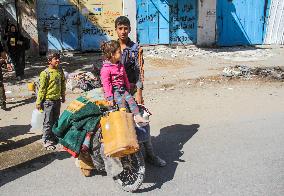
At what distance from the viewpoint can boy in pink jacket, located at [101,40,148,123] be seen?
523cm

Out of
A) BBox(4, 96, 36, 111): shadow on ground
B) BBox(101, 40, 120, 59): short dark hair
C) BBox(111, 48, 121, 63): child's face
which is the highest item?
BBox(101, 40, 120, 59): short dark hair

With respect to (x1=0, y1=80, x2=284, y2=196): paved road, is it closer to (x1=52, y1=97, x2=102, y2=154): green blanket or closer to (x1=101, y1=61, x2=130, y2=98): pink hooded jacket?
(x1=52, y1=97, x2=102, y2=154): green blanket

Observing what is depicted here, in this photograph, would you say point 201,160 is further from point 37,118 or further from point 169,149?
point 37,118

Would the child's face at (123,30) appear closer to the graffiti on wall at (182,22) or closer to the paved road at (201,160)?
the paved road at (201,160)

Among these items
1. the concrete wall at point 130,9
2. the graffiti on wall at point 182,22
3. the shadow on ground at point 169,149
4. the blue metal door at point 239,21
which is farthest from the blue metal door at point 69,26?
the shadow on ground at point 169,149

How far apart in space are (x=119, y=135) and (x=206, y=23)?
1393cm

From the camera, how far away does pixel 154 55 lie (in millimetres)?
16109

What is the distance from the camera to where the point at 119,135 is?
15.3ft

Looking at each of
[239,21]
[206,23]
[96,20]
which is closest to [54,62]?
[96,20]

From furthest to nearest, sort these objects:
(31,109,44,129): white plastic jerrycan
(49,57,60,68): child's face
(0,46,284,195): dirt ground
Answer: (0,46,284,195): dirt ground → (31,109,44,129): white plastic jerrycan → (49,57,60,68): child's face

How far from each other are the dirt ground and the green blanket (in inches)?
40.2

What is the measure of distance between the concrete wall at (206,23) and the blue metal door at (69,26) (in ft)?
18.1

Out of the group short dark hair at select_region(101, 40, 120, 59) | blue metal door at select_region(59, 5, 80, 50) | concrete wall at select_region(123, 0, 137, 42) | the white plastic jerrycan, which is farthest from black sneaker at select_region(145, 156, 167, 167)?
concrete wall at select_region(123, 0, 137, 42)

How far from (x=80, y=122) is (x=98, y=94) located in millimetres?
535
